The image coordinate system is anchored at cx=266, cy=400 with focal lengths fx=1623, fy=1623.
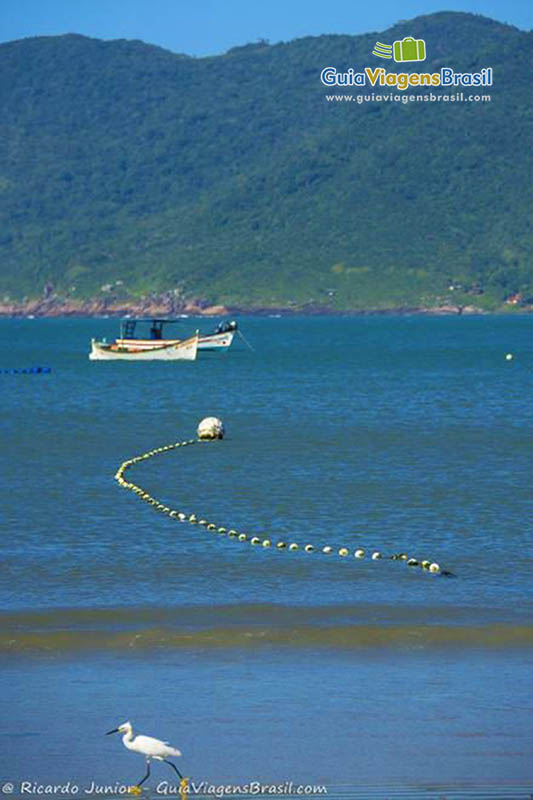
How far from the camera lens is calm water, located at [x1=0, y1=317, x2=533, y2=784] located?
15648 mm

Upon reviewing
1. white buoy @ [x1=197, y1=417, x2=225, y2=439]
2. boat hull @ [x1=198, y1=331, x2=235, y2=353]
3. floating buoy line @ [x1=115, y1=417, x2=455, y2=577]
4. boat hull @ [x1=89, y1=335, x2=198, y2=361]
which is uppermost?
floating buoy line @ [x1=115, y1=417, x2=455, y2=577]

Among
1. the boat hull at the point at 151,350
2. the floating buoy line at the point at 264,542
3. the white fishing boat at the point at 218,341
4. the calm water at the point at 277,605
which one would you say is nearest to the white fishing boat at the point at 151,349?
the boat hull at the point at 151,350

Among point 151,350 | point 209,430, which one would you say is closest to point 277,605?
point 209,430

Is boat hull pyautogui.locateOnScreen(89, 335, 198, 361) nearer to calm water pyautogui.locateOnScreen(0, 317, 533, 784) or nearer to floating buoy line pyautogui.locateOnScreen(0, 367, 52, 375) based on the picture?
floating buoy line pyautogui.locateOnScreen(0, 367, 52, 375)

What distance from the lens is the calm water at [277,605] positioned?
616 inches

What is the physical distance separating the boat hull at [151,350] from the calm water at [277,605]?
56.5m

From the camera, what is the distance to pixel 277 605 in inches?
890

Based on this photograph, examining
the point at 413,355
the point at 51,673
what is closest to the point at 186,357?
the point at 413,355

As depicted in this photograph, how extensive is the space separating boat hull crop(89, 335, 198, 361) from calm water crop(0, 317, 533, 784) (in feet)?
185

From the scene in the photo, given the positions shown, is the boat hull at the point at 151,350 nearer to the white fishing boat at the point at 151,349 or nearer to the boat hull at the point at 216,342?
the white fishing boat at the point at 151,349

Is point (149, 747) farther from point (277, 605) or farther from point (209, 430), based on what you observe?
point (209, 430)

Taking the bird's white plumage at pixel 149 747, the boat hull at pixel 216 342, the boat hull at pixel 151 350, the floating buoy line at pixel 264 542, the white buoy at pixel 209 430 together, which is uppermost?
the bird's white plumage at pixel 149 747

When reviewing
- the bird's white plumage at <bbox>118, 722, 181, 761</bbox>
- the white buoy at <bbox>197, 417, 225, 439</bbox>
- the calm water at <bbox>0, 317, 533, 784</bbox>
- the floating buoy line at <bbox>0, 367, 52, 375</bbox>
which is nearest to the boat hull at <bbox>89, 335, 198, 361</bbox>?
the floating buoy line at <bbox>0, 367, 52, 375</bbox>

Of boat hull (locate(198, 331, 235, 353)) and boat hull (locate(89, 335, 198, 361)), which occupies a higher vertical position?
boat hull (locate(89, 335, 198, 361))
